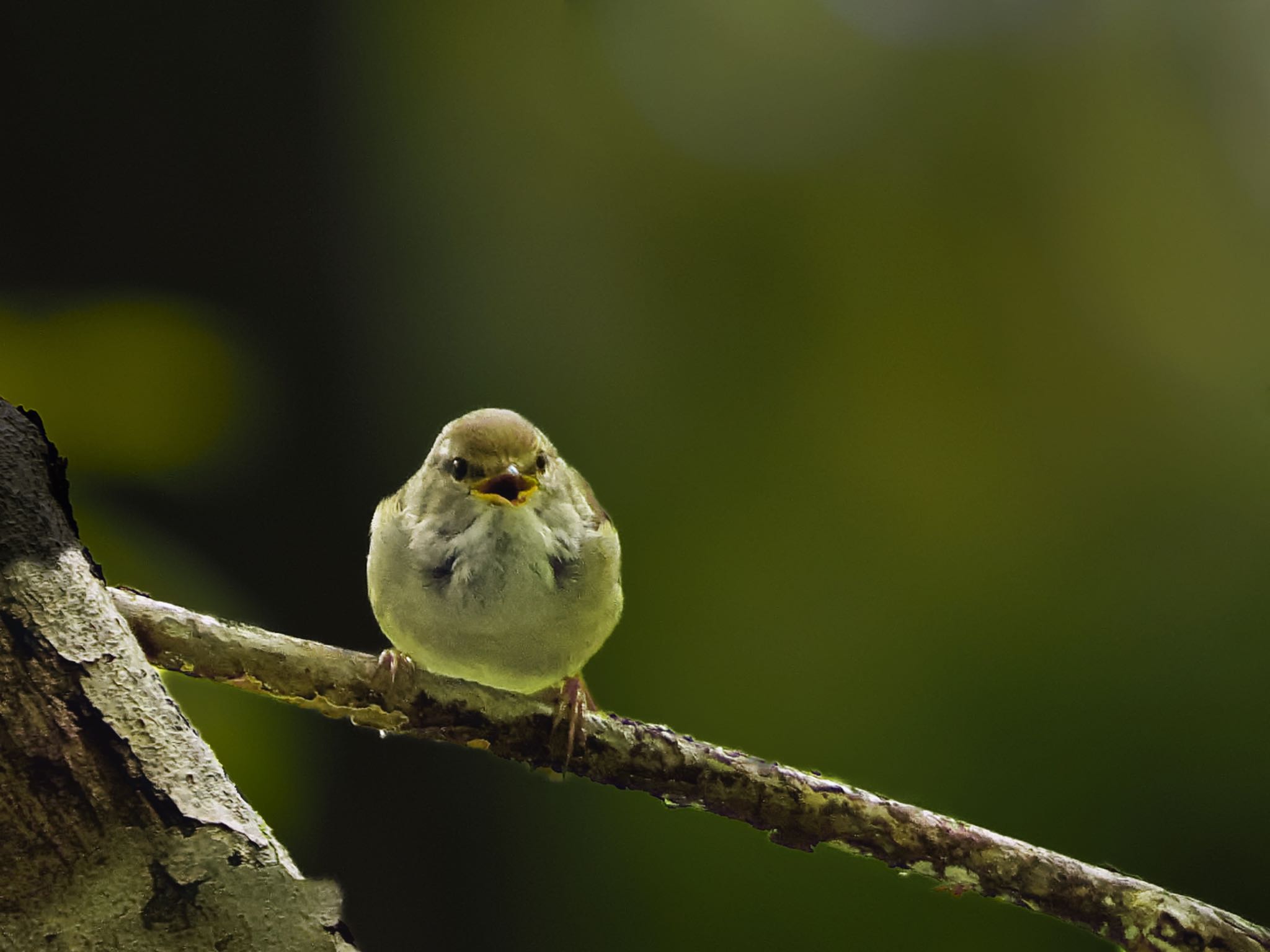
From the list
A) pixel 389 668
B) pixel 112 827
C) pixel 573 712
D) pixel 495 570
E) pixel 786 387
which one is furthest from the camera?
pixel 786 387

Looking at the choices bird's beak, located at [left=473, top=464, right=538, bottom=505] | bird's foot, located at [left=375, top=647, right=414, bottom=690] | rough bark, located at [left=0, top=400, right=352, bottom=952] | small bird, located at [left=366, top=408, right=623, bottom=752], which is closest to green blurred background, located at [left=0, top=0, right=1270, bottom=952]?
small bird, located at [left=366, top=408, right=623, bottom=752]

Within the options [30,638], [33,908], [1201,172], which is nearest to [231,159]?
[30,638]

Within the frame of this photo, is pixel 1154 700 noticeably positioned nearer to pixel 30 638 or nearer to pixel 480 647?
pixel 480 647

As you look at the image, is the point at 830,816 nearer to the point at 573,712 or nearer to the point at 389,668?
the point at 573,712

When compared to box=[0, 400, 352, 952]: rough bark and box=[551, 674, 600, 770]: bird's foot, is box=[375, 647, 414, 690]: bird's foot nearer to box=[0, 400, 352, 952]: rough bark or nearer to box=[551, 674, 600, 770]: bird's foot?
box=[551, 674, 600, 770]: bird's foot

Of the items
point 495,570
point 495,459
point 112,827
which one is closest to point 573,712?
point 495,570

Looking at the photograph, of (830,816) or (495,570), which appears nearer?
(830,816)

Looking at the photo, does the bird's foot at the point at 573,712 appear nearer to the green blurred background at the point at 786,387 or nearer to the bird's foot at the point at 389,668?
the bird's foot at the point at 389,668
